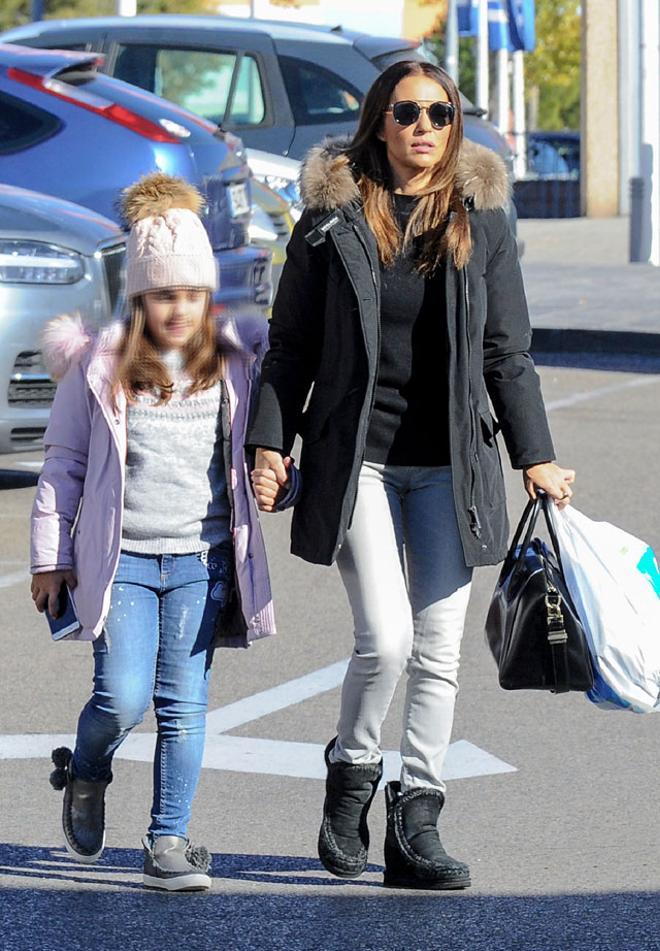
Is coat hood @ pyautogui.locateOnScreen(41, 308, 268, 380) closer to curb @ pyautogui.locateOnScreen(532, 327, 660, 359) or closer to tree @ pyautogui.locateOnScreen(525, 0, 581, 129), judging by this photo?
curb @ pyautogui.locateOnScreen(532, 327, 660, 359)

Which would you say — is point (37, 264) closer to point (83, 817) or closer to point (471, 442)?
point (83, 817)

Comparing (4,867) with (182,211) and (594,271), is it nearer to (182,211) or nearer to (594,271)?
(182,211)

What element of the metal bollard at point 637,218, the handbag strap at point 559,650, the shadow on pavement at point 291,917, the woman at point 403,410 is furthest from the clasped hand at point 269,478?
the metal bollard at point 637,218

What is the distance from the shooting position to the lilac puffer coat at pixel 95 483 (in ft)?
13.5

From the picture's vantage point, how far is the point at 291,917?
4.08 m

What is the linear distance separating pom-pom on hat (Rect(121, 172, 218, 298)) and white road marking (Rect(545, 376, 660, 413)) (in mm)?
7380

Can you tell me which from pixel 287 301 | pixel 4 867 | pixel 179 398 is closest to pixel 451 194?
pixel 287 301

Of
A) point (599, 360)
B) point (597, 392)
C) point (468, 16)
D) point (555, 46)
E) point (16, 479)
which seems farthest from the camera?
point (555, 46)

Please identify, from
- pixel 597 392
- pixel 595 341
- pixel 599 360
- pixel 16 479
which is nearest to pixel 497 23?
pixel 595 341

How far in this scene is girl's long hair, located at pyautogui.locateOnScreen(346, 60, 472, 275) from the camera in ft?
13.6

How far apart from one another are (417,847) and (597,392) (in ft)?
27.8

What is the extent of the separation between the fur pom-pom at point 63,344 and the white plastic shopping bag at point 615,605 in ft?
3.59

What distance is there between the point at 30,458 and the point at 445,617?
5939 millimetres

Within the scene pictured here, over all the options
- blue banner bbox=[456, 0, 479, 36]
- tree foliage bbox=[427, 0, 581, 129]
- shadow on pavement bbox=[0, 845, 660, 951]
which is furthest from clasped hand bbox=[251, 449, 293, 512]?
tree foliage bbox=[427, 0, 581, 129]
